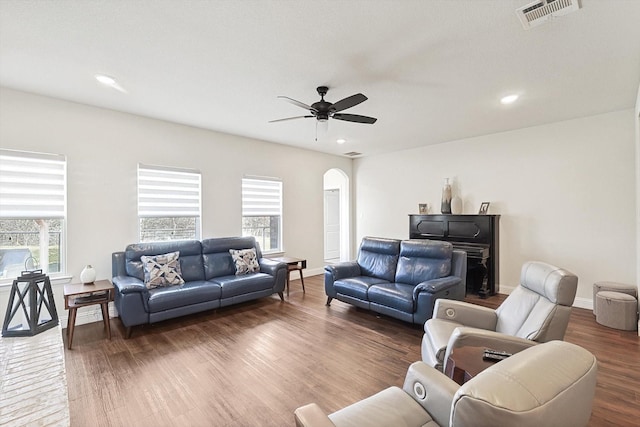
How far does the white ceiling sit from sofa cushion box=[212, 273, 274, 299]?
2348 mm

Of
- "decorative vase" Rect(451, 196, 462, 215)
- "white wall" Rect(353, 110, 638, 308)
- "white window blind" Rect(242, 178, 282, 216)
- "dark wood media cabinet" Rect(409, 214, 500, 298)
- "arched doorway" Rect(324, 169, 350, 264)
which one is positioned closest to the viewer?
"white wall" Rect(353, 110, 638, 308)

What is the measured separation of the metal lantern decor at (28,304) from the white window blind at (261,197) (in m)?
2.93

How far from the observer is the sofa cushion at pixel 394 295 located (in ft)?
11.5

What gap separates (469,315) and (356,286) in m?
1.71

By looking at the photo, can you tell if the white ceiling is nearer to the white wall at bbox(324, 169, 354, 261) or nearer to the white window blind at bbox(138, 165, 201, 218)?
the white window blind at bbox(138, 165, 201, 218)

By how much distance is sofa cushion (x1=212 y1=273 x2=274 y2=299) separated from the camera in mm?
4148

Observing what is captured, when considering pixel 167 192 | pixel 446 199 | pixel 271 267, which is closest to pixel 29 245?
pixel 167 192

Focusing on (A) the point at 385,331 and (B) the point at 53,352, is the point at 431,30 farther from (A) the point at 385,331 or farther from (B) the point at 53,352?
(B) the point at 53,352

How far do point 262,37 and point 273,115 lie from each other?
1.85 meters

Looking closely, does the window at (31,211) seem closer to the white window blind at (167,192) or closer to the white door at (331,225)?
the white window blind at (167,192)

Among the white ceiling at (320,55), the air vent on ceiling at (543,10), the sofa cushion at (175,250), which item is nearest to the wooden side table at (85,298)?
the sofa cushion at (175,250)

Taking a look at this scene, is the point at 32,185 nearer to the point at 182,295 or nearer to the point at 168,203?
the point at 168,203

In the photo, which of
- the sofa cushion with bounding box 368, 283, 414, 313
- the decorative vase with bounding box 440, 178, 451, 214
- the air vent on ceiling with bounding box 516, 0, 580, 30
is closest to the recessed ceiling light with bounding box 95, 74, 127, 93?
the air vent on ceiling with bounding box 516, 0, 580, 30

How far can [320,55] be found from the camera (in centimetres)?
264
